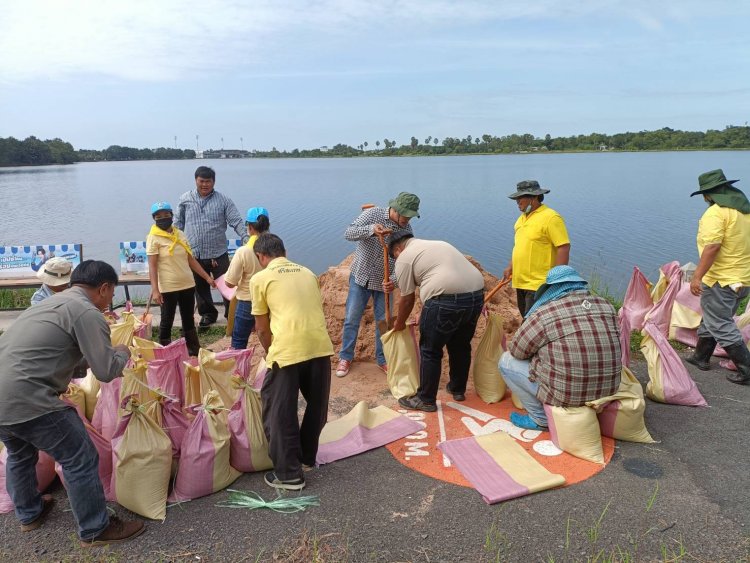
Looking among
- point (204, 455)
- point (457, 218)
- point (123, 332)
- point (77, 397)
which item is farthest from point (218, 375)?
point (457, 218)

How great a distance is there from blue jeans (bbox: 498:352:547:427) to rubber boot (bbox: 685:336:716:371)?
2.26 m

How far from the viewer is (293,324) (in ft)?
11.0

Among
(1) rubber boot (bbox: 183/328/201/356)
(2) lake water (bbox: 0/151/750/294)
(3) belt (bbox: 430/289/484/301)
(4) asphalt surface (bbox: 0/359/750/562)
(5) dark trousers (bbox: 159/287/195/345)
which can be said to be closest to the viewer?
(4) asphalt surface (bbox: 0/359/750/562)

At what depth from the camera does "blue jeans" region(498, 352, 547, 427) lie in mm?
4105

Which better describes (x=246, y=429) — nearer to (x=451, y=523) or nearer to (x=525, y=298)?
(x=451, y=523)

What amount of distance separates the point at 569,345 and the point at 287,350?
1.88m

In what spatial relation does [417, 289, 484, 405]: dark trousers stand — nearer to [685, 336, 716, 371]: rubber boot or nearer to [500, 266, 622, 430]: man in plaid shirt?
[500, 266, 622, 430]: man in plaid shirt

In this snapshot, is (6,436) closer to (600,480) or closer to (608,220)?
(600,480)

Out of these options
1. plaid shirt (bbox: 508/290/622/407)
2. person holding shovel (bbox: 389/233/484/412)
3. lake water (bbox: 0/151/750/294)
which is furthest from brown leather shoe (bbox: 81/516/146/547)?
lake water (bbox: 0/151/750/294)

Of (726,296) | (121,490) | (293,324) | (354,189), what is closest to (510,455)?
(293,324)

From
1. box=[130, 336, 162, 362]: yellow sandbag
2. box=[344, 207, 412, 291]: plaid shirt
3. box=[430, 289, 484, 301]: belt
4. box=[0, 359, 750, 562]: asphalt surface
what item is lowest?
box=[0, 359, 750, 562]: asphalt surface

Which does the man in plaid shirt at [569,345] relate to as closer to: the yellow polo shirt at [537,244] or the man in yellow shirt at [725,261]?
the yellow polo shirt at [537,244]

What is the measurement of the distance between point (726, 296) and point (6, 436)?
558cm

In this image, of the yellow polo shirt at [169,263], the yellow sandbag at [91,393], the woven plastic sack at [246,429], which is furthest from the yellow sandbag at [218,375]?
the yellow polo shirt at [169,263]
